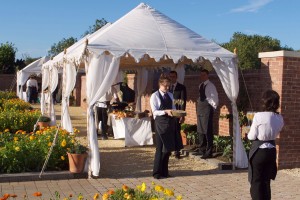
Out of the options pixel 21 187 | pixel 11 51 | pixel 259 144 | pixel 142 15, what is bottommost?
pixel 21 187

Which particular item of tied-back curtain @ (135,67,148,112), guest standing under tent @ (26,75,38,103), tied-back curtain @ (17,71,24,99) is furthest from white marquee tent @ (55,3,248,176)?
guest standing under tent @ (26,75,38,103)

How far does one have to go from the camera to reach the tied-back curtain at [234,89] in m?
8.84

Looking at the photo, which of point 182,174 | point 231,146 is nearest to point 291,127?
point 231,146

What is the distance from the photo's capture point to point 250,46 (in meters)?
50.8

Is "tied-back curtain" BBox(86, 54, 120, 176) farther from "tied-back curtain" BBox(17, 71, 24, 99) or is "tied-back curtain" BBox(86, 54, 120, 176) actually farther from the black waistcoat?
"tied-back curtain" BBox(17, 71, 24, 99)

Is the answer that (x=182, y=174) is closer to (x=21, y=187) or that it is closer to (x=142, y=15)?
(x=21, y=187)

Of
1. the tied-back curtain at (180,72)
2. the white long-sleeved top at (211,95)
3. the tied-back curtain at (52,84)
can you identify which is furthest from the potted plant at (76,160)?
the tied-back curtain at (52,84)

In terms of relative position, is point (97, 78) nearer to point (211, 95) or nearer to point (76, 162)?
point (76, 162)

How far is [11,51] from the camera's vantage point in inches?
1491

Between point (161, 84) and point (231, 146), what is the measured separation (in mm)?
2702

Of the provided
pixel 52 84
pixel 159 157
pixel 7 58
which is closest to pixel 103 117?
pixel 52 84

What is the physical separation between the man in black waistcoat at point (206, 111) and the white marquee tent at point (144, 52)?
61 centimetres

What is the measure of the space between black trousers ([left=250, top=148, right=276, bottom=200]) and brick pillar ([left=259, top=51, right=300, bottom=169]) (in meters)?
3.39

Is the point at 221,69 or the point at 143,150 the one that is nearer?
the point at 221,69
